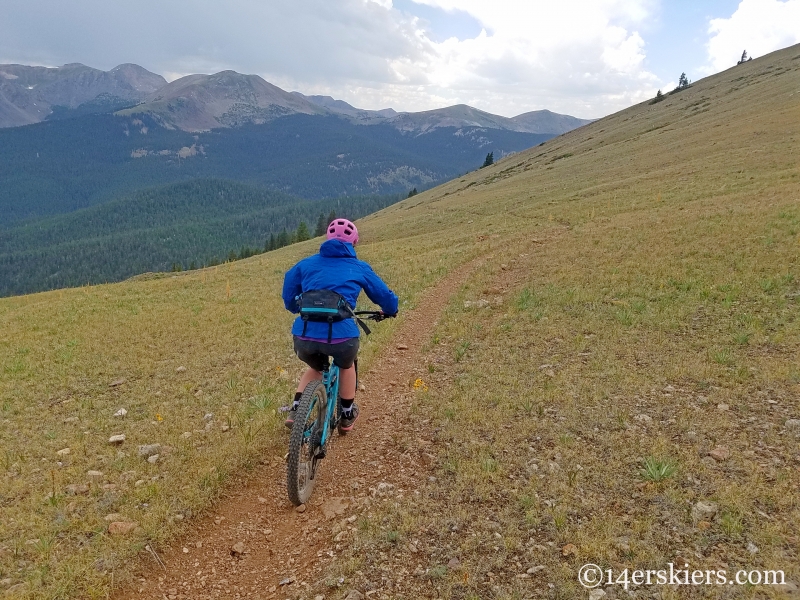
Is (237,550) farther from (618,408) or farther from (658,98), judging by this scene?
(658,98)

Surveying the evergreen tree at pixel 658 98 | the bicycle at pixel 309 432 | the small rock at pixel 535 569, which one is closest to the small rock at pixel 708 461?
the small rock at pixel 535 569

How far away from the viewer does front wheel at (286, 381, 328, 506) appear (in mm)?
5742

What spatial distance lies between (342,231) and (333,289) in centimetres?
82

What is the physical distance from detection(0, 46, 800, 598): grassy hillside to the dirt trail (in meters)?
0.36

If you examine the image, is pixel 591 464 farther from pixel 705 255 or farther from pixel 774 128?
pixel 774 128

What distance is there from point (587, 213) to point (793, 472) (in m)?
24.1

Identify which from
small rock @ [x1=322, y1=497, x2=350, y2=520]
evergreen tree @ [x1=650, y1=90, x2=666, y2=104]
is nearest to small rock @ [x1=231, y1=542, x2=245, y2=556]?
small rock @ [x1=322, y1=497, x2=350, y2=520]

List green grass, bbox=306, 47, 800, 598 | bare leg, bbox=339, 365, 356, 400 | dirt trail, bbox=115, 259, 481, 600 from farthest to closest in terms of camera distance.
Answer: bare leg, bbox=339, 365, 356, 400 → dirt trail, bbox=115, 259, 481, 600 → green grass, bbox=306, 47, 800, 598

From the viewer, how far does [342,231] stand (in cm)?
626

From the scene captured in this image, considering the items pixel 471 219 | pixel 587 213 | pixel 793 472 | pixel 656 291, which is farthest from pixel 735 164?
pixel 793 472

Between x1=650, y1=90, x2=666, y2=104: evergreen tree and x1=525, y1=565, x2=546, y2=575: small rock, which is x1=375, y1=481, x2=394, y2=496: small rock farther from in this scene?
x1=650, y1=90, x2=666, y2=104: evergreen tree

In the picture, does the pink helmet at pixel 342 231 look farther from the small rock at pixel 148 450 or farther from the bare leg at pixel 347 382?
the small rock at pixel 148 450

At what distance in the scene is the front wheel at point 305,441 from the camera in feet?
18.8

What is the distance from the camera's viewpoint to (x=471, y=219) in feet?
123
